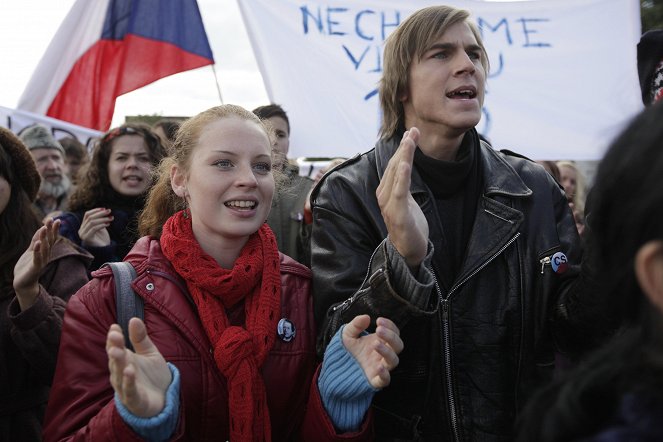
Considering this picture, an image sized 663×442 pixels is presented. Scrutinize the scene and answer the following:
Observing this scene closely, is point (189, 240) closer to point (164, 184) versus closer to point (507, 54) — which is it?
point (164, 184)

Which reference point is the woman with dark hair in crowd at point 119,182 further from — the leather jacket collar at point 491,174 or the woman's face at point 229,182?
the leather jacket collar at point 491,174

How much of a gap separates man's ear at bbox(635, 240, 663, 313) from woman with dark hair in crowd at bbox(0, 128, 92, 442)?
203 cm

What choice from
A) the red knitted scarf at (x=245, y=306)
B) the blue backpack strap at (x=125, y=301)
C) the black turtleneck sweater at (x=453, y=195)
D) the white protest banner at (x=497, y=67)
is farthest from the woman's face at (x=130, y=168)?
the black turtleneck sweater at (x=453, y=195)

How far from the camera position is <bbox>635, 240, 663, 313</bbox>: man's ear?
112 cm

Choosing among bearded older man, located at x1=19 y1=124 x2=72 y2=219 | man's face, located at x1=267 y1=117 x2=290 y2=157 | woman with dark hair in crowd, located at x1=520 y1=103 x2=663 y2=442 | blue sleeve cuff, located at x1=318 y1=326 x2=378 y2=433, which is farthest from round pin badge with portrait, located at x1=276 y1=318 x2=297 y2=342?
bearded older man, located at x1=19 y1=124 x2=72 y2=219

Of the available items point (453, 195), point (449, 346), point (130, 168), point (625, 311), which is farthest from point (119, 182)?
point (625, 311)

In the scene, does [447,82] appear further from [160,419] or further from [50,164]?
[50,164]

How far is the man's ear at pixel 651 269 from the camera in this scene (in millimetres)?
1117

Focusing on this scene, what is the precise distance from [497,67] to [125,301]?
352 centimetres

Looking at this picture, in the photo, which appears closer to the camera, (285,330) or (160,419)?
(160,419)

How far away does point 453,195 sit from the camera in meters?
2.46

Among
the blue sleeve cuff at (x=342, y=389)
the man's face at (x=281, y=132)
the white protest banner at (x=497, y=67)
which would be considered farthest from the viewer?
the white protest banner at (x=497, y=67)

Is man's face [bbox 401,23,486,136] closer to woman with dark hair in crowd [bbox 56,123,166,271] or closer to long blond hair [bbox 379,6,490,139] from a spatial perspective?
long blond hair [bbox 379,6,490,139]

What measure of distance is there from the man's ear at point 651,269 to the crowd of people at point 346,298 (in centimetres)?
71
